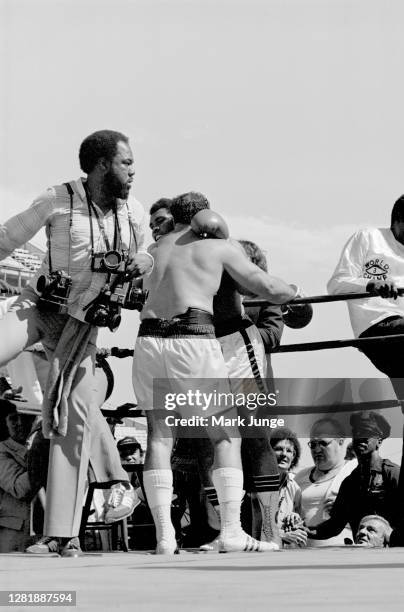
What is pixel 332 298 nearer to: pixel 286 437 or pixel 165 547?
pixel 286 437

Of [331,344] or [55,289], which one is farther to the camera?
[331,344]

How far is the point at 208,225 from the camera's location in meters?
5.80

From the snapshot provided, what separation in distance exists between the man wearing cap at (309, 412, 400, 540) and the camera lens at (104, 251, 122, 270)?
176 cm

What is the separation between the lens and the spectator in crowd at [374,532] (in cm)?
602

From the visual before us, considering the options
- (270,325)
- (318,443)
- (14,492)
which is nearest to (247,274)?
(270,325)

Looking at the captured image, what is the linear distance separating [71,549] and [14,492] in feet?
4.49

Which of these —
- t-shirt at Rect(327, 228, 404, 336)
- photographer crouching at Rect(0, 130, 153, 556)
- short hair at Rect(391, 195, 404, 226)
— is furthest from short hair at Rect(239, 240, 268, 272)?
photographer crouching at Rect(0, 130, 153, 556)

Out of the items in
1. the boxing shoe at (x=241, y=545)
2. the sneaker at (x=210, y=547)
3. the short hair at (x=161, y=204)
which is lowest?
the boxing shoe at (x=241, y=545)

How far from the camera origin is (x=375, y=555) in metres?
4.98

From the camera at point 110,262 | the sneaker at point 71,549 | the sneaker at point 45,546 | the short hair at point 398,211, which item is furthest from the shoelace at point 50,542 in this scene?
the short hair at point 398,211

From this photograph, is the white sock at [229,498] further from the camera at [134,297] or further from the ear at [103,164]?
the ear at [103,164]

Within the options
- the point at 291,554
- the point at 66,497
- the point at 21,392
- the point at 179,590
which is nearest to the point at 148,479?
the point at 66,497

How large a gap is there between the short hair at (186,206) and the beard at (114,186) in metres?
0.36

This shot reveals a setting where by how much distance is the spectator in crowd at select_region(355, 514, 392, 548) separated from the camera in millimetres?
6020
